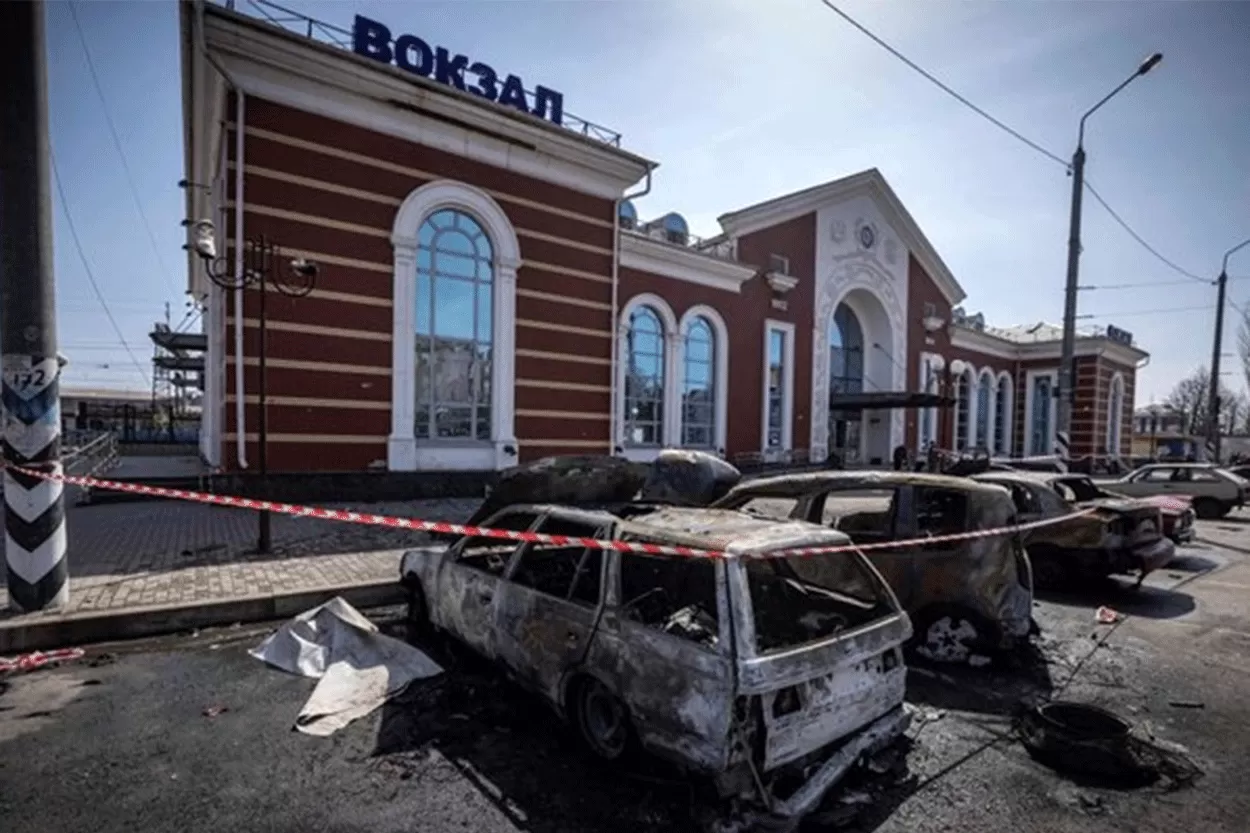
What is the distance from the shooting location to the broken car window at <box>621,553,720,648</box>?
352cm

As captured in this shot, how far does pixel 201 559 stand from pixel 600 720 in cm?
665

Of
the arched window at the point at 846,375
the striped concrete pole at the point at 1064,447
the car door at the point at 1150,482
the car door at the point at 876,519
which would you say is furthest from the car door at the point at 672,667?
the arched window at the point at 846,375

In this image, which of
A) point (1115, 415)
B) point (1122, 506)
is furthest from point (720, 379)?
point (1115, 415)

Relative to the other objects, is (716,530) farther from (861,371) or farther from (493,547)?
(861,371)

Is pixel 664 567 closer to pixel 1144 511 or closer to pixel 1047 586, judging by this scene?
pixel 1047 586

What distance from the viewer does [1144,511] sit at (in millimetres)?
7891

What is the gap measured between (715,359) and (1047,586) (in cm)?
1433

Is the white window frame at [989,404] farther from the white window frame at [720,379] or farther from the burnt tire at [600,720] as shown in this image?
the burnt tire at [600,720]

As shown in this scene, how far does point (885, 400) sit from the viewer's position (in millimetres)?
26266

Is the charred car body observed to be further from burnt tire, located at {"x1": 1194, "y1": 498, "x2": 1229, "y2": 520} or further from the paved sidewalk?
burnt tire, located at {"x1": 1194, "y1": 498, "x2": 1229, "y2": 520}

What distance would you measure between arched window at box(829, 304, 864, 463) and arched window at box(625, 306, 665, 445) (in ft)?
36.8

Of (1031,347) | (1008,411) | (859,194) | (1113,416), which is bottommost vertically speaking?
Answer: (1113,416)

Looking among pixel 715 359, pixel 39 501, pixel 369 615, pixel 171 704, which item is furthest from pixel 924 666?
pixel 715 359

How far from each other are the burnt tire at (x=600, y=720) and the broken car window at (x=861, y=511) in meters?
3.07
